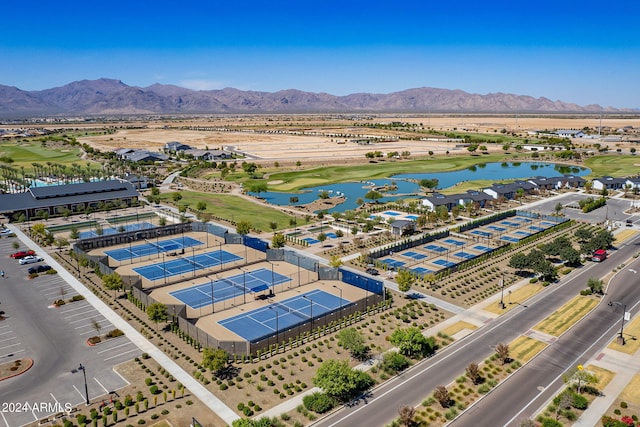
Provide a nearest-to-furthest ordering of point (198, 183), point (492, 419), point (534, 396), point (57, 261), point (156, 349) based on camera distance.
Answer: point (492, 419) < point (534, 396) < point (156, 349) < point (57, 261) < point (198, 183)

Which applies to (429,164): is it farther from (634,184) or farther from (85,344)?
(85,344)

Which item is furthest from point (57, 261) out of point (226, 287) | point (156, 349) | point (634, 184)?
point (634, 184)

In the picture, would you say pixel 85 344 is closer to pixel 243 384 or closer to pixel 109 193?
pixel 243 384

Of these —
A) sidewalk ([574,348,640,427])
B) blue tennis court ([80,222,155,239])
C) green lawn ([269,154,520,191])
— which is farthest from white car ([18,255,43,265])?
sidewalk ([574,348,640,427])

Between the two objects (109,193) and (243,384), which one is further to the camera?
(109,193)

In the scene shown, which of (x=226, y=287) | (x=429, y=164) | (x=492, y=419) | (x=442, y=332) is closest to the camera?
(x=492, y=419)

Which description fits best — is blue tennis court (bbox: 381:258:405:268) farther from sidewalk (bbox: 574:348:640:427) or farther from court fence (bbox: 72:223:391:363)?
sidewalk (bbox: 574:348:640:427)

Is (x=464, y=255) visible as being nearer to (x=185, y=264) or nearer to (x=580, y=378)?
(x=580, y=378)
